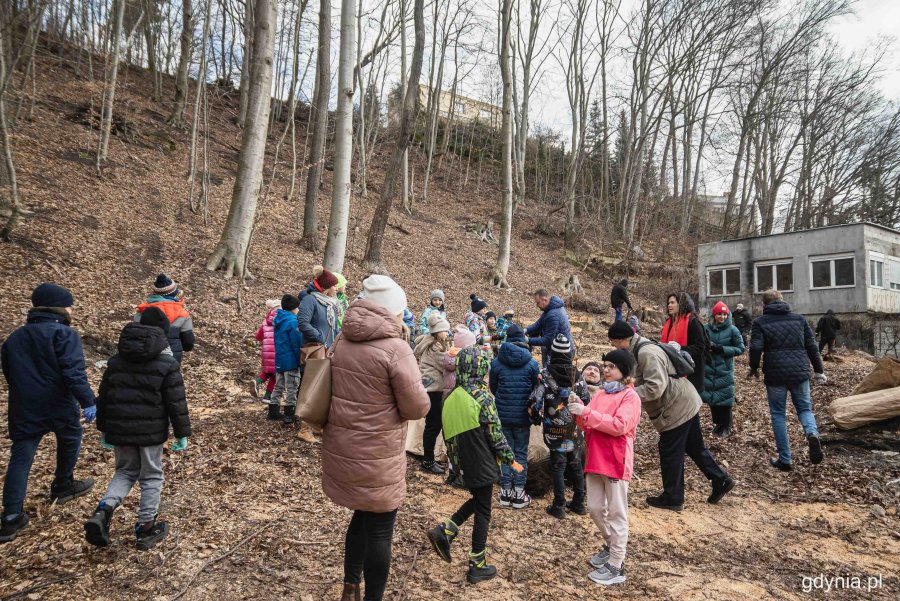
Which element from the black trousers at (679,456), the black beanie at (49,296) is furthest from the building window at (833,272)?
the black beanie at (49,296)

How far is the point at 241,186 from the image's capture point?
34.0ft

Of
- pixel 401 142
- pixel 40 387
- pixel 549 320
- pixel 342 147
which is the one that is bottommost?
pixel 40 387

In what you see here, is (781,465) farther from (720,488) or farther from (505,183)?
(505,183)

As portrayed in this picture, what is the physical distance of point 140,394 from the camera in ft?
11.6

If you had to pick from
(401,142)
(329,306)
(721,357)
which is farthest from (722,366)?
(401,142)

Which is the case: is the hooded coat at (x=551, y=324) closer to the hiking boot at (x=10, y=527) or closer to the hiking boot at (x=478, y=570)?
the hiking boot at (x=478, y=570)

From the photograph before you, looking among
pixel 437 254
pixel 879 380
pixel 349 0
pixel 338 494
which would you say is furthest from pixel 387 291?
pixel 437 254

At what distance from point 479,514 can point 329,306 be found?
317 centimetres

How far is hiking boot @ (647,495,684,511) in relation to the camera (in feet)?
16.6

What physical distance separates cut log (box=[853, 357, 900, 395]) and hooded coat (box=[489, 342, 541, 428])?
5.26 m

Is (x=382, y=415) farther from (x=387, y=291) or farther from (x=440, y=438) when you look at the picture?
(x=440, y=438)

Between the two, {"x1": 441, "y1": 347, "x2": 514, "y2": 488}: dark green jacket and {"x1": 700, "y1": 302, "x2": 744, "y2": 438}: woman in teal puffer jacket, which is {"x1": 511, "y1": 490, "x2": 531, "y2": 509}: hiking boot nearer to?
{"x1": 441, "y1": 347, "x2": 514, "y2": 488}: dark green jacket

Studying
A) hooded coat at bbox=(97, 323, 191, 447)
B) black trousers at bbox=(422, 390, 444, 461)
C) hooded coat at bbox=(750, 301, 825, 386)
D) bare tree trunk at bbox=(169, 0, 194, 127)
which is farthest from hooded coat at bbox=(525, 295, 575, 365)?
bare tree trunk at bbox=(169, 0, 194, 127)

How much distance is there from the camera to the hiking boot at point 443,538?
3.63m
